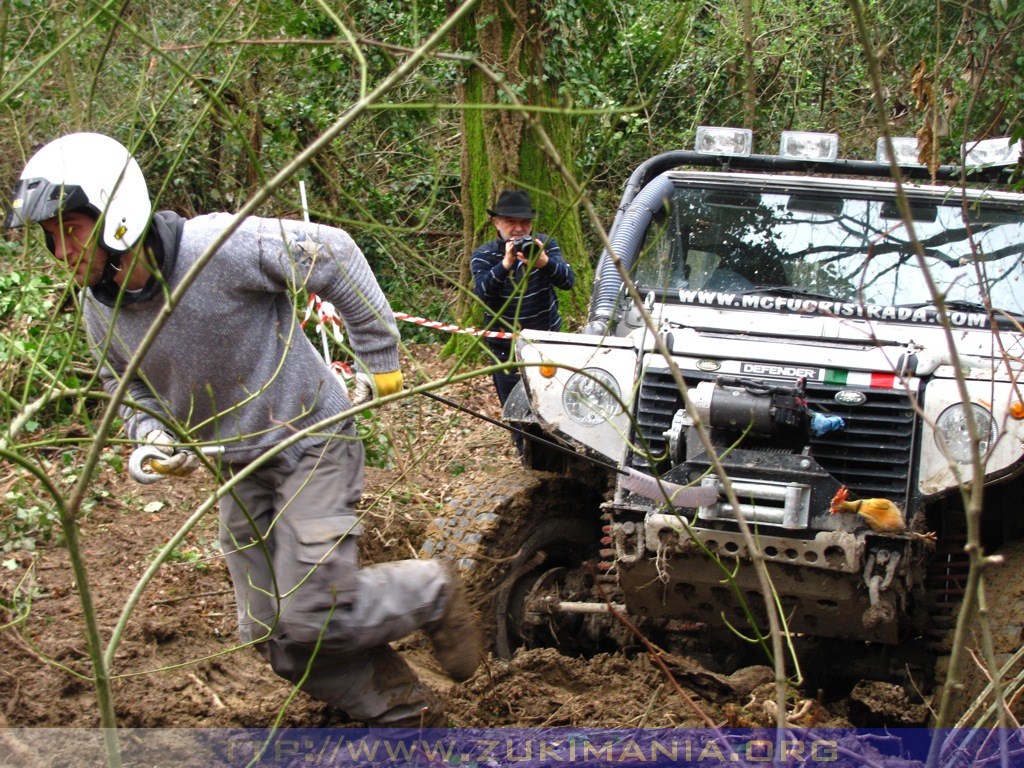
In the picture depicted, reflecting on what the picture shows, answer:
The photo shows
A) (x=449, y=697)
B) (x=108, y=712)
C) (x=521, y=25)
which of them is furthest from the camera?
(x=521, y=25)

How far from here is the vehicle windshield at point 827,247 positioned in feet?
15.1

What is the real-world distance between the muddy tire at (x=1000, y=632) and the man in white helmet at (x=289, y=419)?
1573 mm

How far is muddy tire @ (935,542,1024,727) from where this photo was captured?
145 inches

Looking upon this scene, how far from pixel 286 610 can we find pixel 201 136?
8254mm

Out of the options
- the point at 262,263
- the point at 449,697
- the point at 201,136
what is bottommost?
the point at 449,697

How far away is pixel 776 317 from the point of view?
4.62 meters

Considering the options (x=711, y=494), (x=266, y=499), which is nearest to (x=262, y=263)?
(x=266, y=499)

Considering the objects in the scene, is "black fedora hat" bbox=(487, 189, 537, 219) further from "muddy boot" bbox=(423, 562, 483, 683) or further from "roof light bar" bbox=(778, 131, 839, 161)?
"muddy boot" bbox=(423, 562, 483, 683)

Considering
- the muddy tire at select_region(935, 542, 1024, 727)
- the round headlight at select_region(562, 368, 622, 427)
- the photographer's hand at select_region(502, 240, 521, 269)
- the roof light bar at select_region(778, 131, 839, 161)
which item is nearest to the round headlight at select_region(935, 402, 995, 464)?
the muddy tire at select_region(935, 542, 1024, 727)

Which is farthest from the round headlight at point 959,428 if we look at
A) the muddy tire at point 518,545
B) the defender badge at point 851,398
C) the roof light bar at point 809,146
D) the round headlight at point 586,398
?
the roof light bar at point 809,146

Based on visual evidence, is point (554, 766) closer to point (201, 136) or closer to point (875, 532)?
point (875, 532)

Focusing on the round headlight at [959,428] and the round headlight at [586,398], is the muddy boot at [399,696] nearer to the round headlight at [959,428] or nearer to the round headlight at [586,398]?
the round headlight at [586,398]

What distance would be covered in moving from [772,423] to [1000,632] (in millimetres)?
1016

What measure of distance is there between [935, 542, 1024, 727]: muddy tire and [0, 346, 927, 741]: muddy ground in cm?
27
